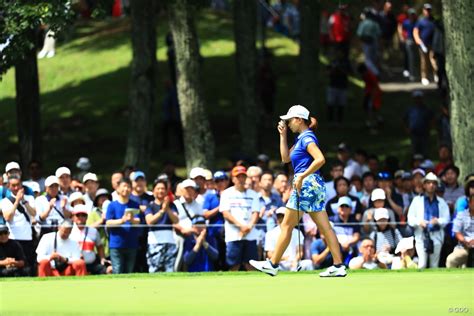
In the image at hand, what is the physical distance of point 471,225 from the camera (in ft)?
69.5

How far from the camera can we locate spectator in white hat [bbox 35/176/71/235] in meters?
21.4

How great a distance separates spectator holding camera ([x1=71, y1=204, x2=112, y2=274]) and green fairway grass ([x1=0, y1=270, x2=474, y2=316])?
3.25 m

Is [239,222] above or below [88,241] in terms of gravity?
above

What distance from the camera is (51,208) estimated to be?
21.5m

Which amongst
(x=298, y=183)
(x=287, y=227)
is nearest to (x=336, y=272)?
(x=287, y=227)

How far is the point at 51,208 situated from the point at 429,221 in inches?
223

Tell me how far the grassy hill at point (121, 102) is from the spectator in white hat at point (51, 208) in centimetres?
1174

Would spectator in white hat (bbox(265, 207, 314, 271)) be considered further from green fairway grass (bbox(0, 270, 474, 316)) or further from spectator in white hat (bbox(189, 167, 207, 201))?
green fairway grass (bbox(0, 270, 474, 316))

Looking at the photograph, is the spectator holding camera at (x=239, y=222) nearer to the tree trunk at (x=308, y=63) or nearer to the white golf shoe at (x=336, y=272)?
the white golf shoe at (x=336, y=272)

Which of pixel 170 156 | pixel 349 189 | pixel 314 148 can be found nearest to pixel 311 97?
pixel 170 156

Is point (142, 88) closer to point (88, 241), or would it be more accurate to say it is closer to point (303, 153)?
point (88, 241)

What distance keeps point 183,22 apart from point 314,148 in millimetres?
12028

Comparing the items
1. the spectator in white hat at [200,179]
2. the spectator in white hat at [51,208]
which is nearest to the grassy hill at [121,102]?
the spectator in white hat at [200,179]

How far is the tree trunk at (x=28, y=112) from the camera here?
30500 mm
